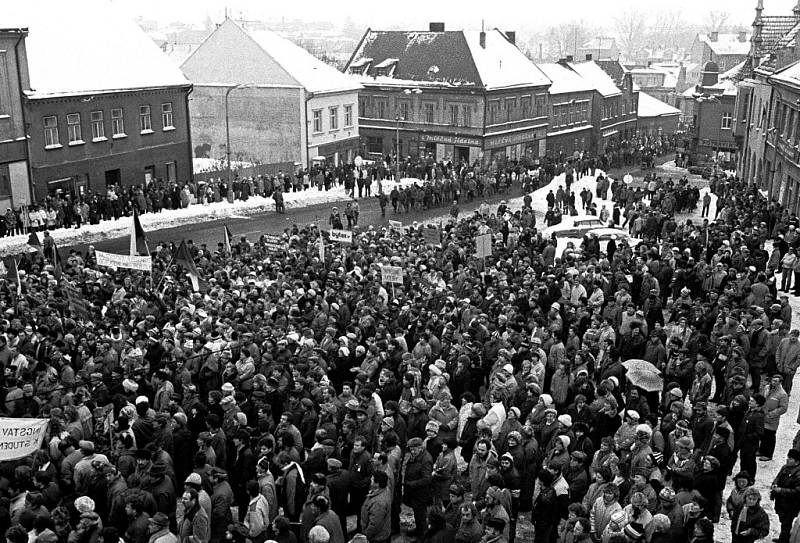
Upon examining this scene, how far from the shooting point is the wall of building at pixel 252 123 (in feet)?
160

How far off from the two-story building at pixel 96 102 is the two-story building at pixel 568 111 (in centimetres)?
3149

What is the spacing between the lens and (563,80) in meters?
66.2

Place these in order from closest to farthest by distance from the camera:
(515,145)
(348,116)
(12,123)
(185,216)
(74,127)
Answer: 1. (12,123)
2. (74,127)
3. (185,216)
4. (348,116)
5. (515,145)

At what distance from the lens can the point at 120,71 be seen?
38.1 metres

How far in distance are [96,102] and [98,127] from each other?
1.10m

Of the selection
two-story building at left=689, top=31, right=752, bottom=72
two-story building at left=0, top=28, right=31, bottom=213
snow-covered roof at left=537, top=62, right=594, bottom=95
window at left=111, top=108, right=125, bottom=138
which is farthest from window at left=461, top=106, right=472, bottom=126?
two-story building at left=689, top=31, right=752, bottom=72

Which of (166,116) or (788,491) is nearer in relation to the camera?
(788,491)

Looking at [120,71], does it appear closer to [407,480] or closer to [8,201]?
[8,201]

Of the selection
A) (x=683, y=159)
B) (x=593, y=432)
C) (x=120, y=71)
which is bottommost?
(x=683, y=159)

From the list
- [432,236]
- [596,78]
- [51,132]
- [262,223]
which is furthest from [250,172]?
[596,78]

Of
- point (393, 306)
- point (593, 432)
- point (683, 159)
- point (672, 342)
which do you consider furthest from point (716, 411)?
point (683, 159)

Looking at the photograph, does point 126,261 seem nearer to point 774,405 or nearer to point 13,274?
point 13,274

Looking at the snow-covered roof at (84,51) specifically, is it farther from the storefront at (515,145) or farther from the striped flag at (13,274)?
the storefront at (515,145)

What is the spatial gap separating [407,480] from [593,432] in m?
2.95
